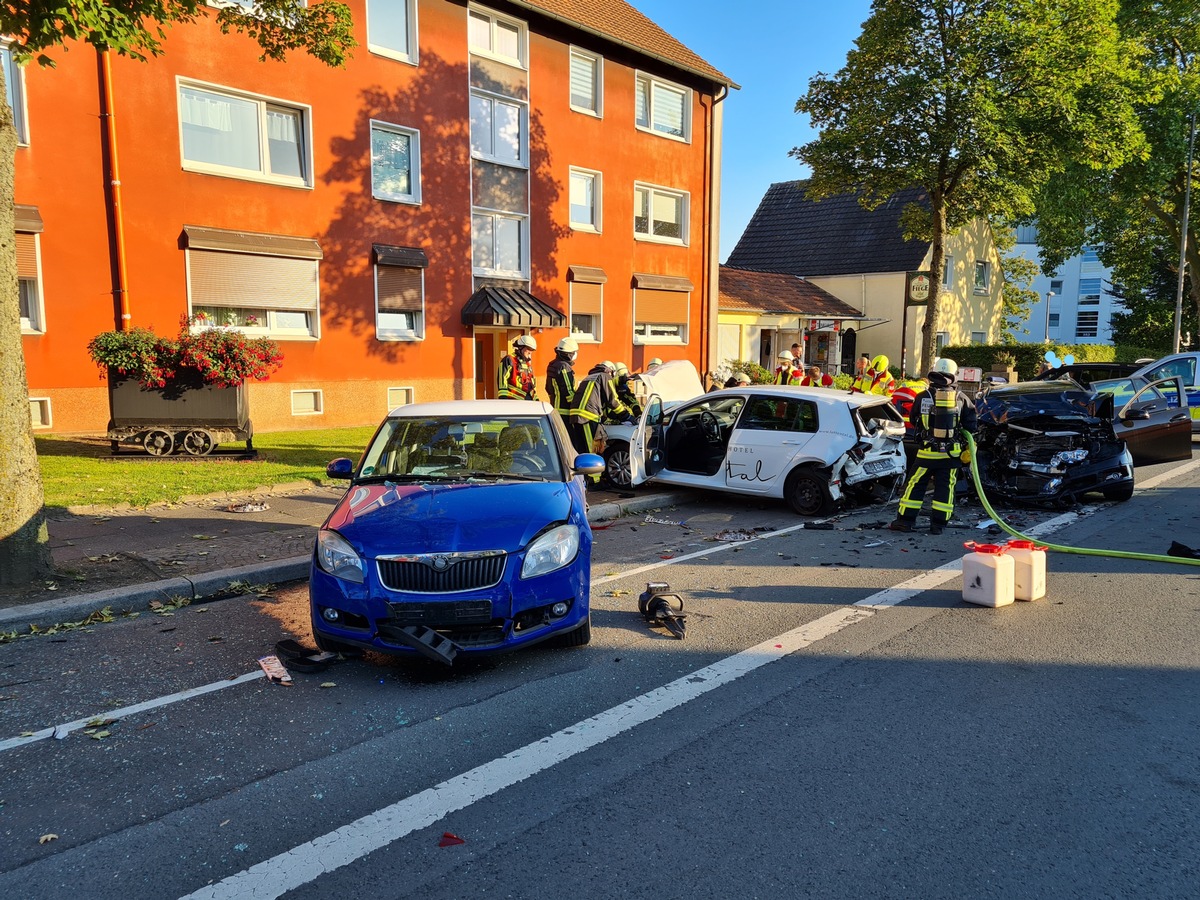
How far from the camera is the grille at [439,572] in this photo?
4.67 meters

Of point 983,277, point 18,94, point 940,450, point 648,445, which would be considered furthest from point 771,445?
point 983,277

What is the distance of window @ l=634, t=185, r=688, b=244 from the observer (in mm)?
23422

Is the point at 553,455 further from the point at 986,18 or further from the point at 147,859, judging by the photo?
the point at 986,18

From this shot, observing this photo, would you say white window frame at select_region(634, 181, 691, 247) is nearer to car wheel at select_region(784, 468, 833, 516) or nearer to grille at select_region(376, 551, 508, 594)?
car wheel at select_region(784, 468, 833, 516)

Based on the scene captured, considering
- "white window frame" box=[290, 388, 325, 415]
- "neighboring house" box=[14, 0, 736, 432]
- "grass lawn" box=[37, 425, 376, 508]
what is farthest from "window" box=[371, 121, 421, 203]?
"grass lawn" box=[37, 425, 376, 508]

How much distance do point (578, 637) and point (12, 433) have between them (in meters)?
4.62

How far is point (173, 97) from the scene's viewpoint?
48.3 ft

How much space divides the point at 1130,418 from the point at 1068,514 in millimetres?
3222

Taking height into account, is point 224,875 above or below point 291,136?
below

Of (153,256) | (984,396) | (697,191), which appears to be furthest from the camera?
(697,191)

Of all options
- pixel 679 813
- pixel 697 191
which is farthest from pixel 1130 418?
pixel 697 191

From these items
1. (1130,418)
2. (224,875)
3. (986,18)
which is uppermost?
(986,18)

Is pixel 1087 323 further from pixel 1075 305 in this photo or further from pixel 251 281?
pixel 251 281

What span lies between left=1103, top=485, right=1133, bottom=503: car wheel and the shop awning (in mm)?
12350
